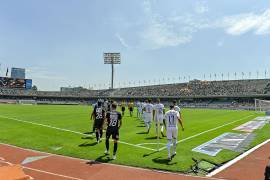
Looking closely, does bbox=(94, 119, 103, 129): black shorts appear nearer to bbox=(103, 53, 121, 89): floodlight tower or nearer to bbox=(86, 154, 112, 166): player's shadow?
bbox=(86, 154, 112, 166): player's shadow

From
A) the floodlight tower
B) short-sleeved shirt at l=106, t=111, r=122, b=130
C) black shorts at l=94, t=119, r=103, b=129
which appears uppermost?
the floodlight tower

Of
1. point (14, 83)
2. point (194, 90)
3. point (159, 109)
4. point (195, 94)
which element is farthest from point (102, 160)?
point (194, 90)

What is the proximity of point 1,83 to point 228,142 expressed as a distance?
303 feet

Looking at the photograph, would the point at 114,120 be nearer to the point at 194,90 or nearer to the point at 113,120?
the point at 113,120

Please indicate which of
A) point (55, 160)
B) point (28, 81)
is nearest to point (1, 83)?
point (28, 81)

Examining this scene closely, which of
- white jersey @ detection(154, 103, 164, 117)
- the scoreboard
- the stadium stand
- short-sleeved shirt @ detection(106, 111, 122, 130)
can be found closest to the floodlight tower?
the stadium stand

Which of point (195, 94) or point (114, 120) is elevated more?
point (195, 94)

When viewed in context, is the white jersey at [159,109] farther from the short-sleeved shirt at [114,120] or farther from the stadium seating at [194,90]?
the stadium seating at [194,90]

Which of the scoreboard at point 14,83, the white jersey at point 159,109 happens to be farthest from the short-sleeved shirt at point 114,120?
the scoreboard at point 14,83

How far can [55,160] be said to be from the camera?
11914 mm

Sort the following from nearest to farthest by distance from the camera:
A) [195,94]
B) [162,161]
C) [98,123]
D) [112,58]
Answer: [162,161] < [98,123] < [195,94] < [112,58]

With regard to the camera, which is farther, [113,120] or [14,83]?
[14,83]

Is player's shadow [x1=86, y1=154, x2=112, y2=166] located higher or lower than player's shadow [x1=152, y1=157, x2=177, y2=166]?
lower

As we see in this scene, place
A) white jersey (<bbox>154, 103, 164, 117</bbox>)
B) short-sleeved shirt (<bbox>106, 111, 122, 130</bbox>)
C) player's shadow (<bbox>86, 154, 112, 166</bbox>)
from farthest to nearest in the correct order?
white jersey (<bbox>154, 103, 164, 117</bbox>), short-sleeved shirt (<bbox>106, 111, 122, 130</bbox>), player's shadow (<bbox>86, 154, 112, 166</bbox>)
